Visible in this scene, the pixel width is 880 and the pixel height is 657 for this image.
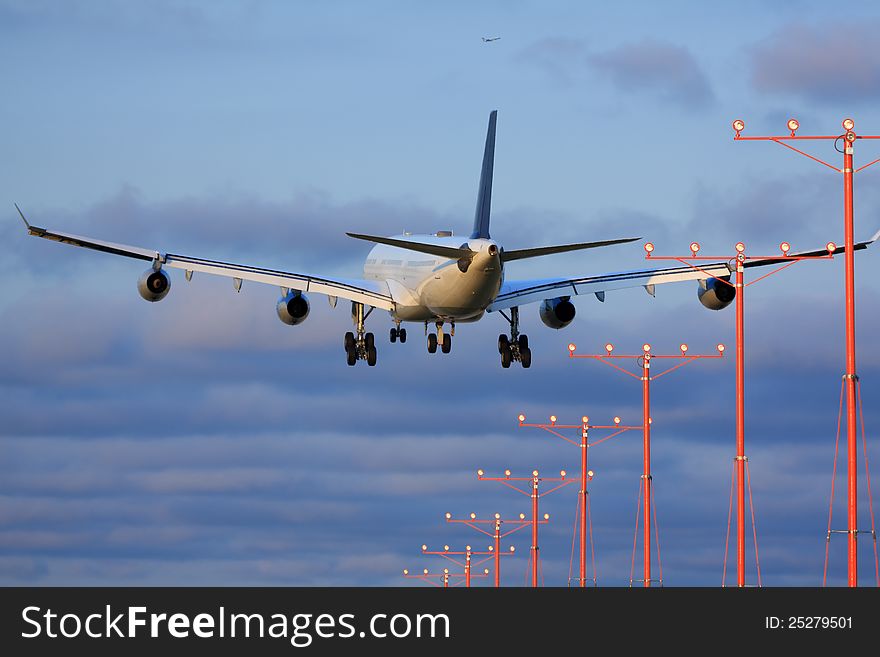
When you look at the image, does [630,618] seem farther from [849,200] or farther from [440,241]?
[440,241]

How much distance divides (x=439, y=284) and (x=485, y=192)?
1277cm

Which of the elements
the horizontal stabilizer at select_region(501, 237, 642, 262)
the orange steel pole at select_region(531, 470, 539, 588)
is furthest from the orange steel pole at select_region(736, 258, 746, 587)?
the orange steel pole at select_region(531, 470, 539, 588)

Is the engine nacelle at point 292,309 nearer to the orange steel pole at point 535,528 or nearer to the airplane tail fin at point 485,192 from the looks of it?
the airplane tail fin at point 485,192

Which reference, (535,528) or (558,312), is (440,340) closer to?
(558,312)

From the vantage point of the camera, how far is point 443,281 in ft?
314

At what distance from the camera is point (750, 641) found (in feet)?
203

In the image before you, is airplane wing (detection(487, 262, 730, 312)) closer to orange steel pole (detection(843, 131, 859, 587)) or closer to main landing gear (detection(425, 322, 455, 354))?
main landing gear (detection(425, 322, 455, 354))

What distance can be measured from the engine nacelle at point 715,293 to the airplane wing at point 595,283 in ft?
1.97

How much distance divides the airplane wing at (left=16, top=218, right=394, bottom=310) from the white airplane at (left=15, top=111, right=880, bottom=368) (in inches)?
1.6

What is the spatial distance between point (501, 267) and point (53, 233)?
17.6 metres

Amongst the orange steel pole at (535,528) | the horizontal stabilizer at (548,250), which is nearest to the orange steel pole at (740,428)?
the horizontal stabilizer at (548,250)

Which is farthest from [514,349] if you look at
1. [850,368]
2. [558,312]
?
[850,368]

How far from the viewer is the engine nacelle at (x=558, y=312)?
10650cm

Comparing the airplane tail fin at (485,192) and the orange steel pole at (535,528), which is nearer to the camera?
the airplane tail fin at (485,192)
